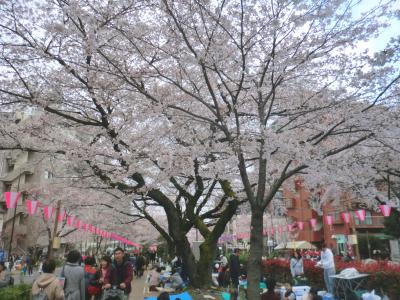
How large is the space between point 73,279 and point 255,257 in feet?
9.76

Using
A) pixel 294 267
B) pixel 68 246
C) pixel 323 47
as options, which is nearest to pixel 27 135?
pixel 323 47

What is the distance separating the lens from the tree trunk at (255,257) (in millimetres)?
5938

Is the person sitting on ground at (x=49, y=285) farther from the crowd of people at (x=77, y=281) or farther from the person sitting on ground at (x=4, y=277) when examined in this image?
the person sitting on ground at (x=4, y=277)

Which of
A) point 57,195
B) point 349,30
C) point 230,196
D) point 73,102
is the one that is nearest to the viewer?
point 349,30

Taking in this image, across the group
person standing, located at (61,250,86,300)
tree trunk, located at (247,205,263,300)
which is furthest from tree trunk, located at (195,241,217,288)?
person standing, located at (61,250,86,300)

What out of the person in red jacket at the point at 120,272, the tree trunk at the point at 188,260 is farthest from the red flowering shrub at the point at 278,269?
the person in red jacket at the point at 120,272

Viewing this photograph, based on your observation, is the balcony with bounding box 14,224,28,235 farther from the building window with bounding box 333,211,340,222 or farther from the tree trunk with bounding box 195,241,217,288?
the building window with bounding box 333,211,340,222

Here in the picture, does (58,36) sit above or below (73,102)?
above

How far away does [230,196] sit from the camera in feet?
34.2

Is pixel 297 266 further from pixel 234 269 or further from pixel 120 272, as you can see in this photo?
pixel 120 272

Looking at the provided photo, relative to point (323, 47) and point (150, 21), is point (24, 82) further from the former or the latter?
point (323, 47)

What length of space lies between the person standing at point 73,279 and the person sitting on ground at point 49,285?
2.19 ft

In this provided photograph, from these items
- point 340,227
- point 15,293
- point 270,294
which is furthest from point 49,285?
point 340,227

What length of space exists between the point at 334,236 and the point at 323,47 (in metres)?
33.8
